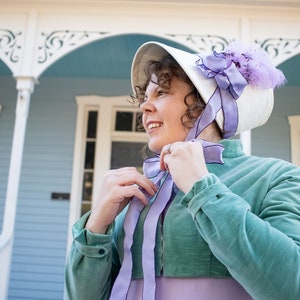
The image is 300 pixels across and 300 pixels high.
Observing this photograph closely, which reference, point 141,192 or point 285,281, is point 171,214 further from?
point 285,281

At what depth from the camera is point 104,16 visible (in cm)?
407

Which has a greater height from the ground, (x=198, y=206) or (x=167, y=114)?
(x=167, y=114)

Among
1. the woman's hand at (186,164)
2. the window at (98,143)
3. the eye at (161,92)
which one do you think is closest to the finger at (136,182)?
the woman's hand at (186,164)

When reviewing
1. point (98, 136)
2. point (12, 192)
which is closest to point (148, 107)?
point (12, 192)

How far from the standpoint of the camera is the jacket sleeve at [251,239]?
0.72m

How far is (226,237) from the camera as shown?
0.73 m

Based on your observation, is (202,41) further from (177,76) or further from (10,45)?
(177,76)

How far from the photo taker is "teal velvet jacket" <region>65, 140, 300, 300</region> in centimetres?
72

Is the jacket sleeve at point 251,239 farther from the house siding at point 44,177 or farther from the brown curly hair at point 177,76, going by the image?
the house siding at point 44,177

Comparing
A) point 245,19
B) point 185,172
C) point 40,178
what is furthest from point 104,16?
point 185,172

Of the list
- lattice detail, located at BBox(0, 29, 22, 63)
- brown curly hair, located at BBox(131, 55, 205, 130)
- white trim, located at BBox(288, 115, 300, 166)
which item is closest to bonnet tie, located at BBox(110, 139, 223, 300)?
brown curly hair, located at BBox(131, 55, 205, 130)

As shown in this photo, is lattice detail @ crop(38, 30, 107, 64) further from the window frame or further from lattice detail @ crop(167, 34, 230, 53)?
the window frame

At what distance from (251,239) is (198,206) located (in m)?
0.12

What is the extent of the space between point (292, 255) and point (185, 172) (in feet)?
0.85
